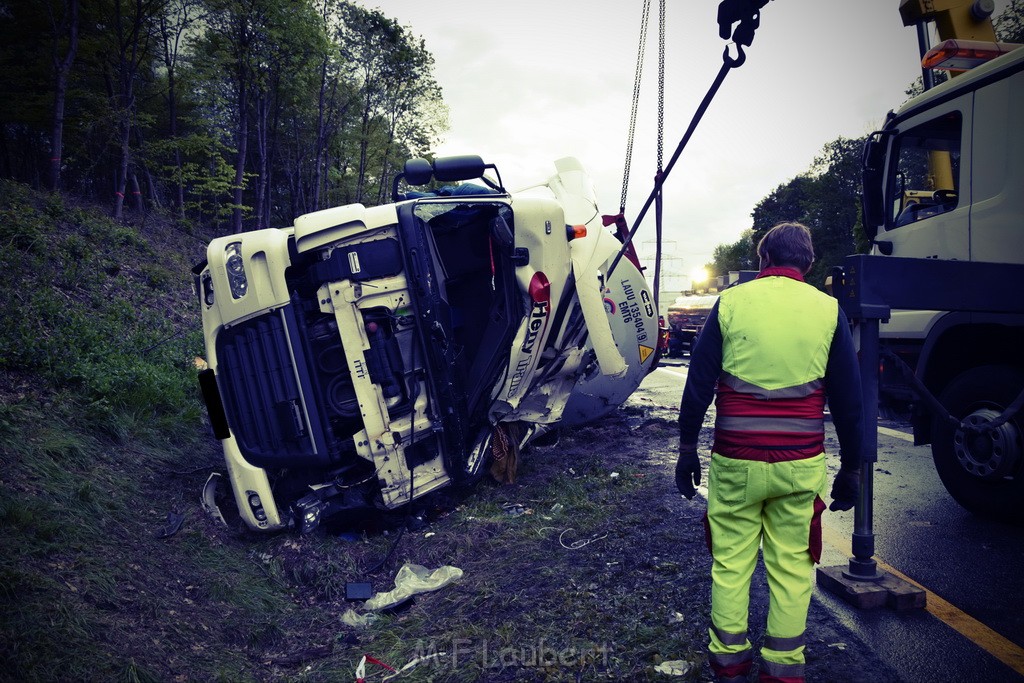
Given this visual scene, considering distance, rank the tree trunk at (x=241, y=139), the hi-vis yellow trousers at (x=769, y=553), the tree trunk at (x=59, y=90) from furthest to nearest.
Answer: the tree trunk at (x=241, y=139)
the tree trunk at (x=59, y=90)
the hi-vis yellow trousers at (x=769, y=553)

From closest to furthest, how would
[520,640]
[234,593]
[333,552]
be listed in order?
1. [520,640]
2. [234,593]
3. [333,552]

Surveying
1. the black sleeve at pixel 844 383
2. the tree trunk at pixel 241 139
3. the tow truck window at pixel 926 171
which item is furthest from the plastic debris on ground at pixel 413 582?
the tree trunk at pixel 241 139

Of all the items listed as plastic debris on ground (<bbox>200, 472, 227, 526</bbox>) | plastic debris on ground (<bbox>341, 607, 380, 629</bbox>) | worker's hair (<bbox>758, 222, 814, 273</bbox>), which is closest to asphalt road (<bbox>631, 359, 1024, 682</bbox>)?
worker's hair (<bbox>758, 222, 814, 273</bbox>)

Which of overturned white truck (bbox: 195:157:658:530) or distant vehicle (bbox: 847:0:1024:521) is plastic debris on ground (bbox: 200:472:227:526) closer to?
overturned white truck (bbox: 195:157:658:530)

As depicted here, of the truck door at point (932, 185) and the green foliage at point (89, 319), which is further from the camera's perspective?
the green foliage at point (89, 319)

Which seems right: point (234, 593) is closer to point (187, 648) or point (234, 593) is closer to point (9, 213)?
point (187, 648)

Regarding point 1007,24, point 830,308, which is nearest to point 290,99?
point 1007,24

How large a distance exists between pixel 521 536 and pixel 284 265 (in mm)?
2201

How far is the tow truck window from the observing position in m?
4.04

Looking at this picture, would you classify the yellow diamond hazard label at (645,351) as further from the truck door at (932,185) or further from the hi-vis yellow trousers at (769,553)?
the hi-vis yellow trousers at (769,553)

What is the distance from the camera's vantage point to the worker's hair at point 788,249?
2.42 meters

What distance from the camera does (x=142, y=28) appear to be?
15.9 m

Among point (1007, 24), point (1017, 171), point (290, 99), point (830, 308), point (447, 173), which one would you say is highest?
point (290, 99)

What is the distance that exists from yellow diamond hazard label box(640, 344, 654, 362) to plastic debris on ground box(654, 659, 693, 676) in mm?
4399
